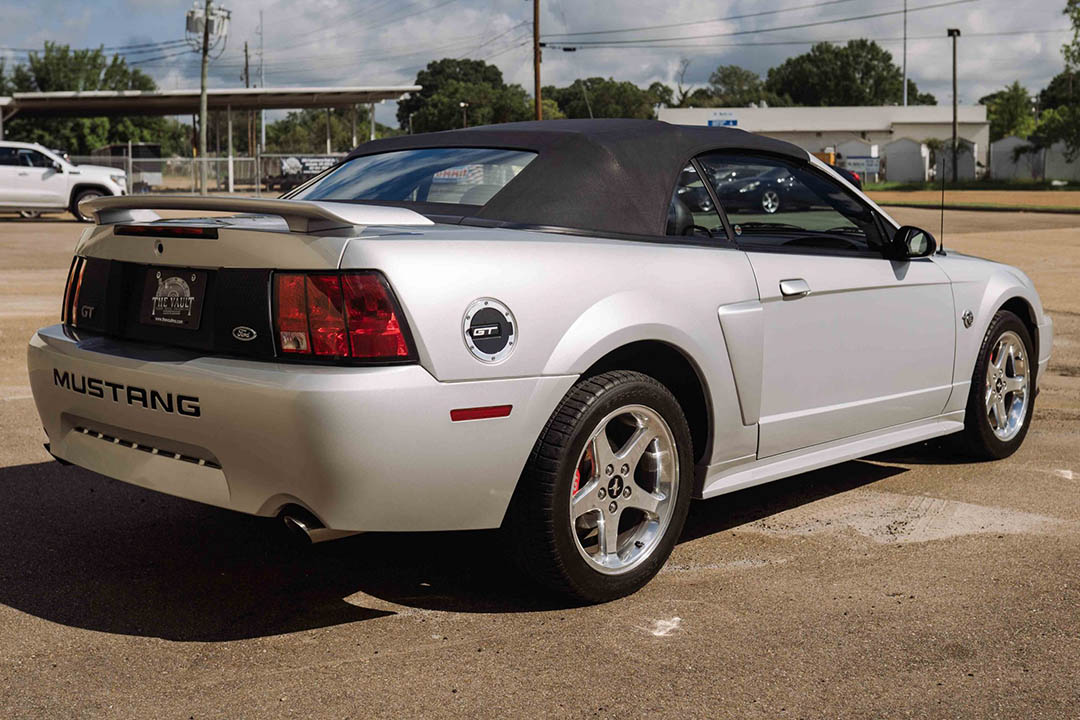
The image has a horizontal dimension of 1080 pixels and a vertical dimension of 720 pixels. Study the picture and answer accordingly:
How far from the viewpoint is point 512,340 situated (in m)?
3.39

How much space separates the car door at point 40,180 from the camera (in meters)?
27.6

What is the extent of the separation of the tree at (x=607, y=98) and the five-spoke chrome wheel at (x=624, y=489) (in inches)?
4040

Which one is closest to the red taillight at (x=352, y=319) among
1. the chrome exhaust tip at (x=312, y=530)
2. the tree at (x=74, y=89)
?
the chrome exhaust tip at (x=312, y=530)

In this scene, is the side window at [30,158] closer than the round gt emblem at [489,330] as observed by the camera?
No

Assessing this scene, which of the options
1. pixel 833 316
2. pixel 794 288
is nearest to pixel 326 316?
pixel 794 288

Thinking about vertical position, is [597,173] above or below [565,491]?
above

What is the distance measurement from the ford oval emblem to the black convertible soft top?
87cm

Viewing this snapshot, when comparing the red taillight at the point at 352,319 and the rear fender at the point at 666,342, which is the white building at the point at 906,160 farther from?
the red taillight at the point at 352,319

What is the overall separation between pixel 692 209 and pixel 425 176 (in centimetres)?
96

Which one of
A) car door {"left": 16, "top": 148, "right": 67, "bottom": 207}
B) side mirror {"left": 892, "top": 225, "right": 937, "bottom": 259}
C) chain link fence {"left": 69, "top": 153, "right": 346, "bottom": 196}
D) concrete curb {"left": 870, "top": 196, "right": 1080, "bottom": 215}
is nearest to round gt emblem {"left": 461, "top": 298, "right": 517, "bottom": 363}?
side mirror {"left": 892, "top": 225, "right": 937, "bottom": 259}

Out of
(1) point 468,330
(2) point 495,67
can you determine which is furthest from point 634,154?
(2) point 495,67

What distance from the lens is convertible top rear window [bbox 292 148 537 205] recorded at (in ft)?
13.3

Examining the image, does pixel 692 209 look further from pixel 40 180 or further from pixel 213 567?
pixel 40 180

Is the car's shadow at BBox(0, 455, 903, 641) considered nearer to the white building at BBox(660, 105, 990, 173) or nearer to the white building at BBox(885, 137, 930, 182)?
the white building at BBox(885, 137, 930, 182)
